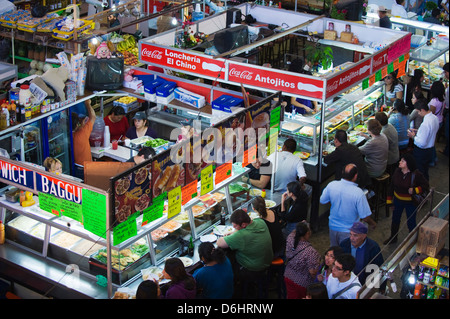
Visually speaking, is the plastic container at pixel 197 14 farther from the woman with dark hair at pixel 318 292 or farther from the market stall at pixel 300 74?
the woman with dark hair at pixel 318 292

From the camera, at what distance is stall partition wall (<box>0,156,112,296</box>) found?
21.2 feet

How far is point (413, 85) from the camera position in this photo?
1212 centimetres

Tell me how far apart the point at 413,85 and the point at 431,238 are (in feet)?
20.8

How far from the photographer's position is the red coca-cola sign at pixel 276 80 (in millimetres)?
8993

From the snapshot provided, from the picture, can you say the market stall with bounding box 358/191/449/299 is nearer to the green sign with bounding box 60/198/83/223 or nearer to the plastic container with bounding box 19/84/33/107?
the green sign with bounding box 60/198/83/223

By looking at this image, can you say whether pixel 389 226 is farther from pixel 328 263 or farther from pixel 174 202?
pixel 174 202

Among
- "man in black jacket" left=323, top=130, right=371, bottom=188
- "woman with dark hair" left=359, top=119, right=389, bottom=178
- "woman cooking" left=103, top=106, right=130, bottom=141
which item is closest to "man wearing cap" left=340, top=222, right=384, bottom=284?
"man in black jacket" left=323, top=130, right=371, bottom=188

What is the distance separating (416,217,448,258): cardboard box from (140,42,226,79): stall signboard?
13.7 ft

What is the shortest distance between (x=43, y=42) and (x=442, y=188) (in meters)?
6.97

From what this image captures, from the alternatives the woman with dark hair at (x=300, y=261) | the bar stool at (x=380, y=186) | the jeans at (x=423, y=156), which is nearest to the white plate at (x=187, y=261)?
the woman with dark hair at (x=300, y=261)

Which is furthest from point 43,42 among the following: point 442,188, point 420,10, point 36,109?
point 420,10

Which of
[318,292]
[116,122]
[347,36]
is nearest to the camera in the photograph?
[318,292]

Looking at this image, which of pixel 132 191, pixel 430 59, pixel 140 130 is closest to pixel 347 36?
pixel 430 59

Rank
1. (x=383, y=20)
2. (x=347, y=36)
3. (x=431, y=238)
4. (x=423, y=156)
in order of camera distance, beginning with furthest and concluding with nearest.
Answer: (x=383, y=20) < (x=347, y=36) < (x=423, y=156) < (x=431, y=238)
